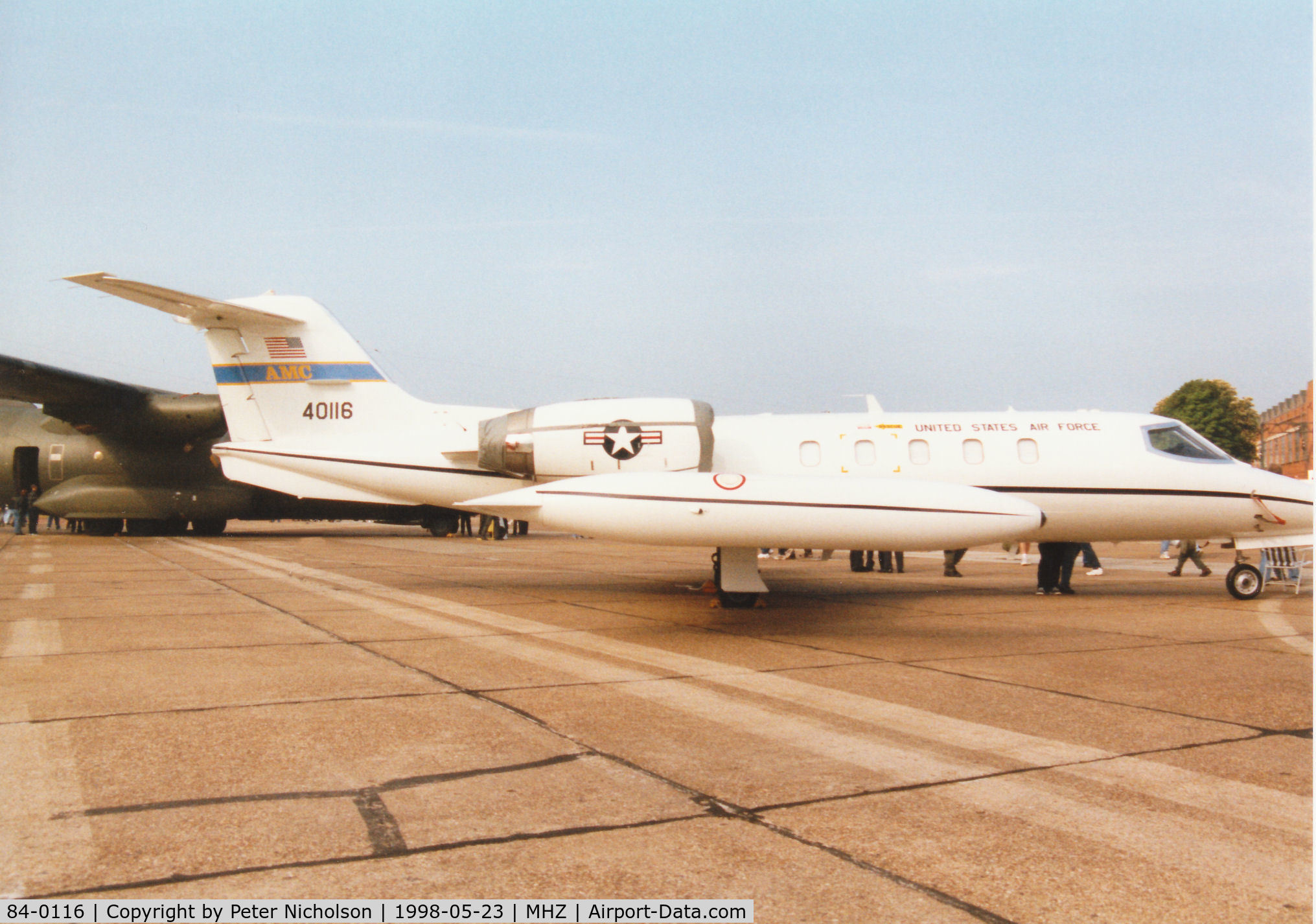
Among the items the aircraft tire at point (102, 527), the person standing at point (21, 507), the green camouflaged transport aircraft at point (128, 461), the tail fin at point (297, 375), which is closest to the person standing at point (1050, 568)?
the tail fin at point (297, 375)

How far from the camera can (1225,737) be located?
5.62m

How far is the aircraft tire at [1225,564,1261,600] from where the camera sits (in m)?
13.3

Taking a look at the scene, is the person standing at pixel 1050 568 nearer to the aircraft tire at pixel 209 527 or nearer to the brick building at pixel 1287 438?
the aircraft tire at pixel 209 527

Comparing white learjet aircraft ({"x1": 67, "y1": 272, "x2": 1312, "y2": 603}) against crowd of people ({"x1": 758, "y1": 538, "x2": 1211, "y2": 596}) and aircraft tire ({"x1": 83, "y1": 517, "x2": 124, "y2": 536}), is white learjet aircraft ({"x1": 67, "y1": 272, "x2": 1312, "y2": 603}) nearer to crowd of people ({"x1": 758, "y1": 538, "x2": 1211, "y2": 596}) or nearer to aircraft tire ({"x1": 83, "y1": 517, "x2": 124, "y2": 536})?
crowd of people ({"x1": 758, "y1": 538, "x2": 1211, "y2": 596})

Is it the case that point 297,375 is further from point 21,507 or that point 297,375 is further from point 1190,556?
point 21,507

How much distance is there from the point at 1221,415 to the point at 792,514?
191 ft

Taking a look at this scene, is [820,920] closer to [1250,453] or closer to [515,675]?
[515,675]

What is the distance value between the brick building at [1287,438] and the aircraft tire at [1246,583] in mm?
45981

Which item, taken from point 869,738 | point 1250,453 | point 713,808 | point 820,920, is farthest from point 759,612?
point 1250,453

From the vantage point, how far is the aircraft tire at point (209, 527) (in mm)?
30578

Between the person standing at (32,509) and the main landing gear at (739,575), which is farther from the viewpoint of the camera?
the person standing at (32,509)
